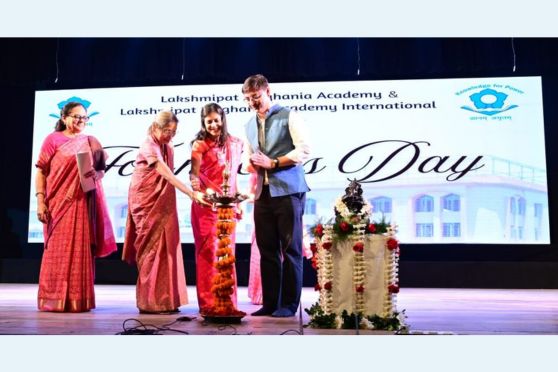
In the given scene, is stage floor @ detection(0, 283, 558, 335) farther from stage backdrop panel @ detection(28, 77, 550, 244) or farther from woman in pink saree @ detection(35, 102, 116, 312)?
stage backdrop panel @ detection(28, 77, 550, 244)

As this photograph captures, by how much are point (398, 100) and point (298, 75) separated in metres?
1.08

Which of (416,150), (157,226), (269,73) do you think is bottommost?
(157,226)

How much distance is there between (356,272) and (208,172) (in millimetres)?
1147

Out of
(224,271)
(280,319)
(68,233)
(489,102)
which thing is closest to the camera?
(224,271)

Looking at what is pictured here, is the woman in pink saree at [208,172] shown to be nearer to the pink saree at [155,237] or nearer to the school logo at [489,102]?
the pink saree at [155,237]

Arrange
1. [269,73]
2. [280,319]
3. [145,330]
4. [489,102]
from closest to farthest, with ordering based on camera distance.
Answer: [145,330] < [280,319] < [489,102] < [269,73]

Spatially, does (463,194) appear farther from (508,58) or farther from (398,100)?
(508,58)

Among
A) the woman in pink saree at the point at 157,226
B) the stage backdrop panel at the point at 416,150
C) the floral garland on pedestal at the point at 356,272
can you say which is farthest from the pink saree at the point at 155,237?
the stage backdrop panel at the point at 416,150

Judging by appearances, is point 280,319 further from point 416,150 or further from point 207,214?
point 416,150

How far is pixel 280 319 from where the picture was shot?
3.00 meters

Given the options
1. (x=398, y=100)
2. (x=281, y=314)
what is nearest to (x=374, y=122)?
(x=398, y=100)

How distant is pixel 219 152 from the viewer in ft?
11.2

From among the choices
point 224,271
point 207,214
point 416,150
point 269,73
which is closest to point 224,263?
point 224,271

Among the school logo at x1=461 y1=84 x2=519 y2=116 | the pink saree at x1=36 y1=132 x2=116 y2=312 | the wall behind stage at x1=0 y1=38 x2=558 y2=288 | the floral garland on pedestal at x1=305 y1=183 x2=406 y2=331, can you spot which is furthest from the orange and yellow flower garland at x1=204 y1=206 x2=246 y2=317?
the school logo at x1=461 y1=84 x2=519 y2=116
